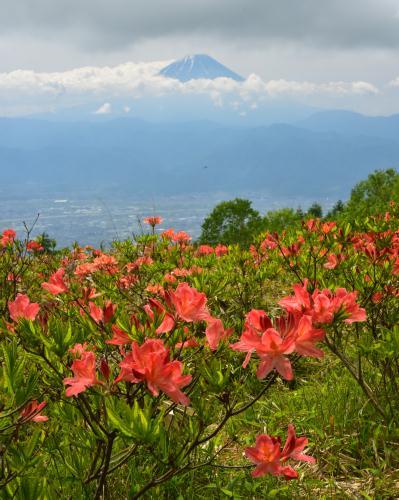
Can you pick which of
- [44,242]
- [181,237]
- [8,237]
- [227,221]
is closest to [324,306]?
[181,237]

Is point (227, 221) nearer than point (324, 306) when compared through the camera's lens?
No

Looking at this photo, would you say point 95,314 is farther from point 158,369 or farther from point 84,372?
point 158,369

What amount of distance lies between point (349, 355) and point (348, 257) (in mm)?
709

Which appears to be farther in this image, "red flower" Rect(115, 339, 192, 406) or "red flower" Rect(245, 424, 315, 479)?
"red flower" Rect(245, 424, 315, 479)

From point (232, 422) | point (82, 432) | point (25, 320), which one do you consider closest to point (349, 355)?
point (232, 422)

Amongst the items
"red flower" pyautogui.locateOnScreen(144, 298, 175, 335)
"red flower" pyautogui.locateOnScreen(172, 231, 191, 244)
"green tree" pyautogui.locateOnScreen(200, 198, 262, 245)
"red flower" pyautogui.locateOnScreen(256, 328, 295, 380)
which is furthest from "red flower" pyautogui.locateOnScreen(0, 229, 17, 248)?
"green tree" pyautogui.locateOnScreen(200, 198, 262, 245)

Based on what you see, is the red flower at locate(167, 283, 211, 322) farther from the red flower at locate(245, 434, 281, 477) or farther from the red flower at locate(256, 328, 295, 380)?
the red flower at locate(245, 434, 281, 477)

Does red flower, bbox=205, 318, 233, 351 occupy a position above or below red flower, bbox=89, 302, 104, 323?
below

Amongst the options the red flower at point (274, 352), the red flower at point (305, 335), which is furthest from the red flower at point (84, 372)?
the red flower at point (305, 335)

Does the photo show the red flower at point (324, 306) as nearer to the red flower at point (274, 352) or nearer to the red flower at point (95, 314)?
the red flower at point (274, 352)

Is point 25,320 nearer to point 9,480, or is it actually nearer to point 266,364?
point 9,480

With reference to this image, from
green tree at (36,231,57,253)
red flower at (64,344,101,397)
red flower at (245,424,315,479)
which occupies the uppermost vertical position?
red flower at (64,344,101,397)

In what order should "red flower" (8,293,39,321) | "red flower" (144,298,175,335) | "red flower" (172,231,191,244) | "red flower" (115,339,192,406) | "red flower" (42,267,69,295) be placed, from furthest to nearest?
1. "red flower" (172,231,191,244)
2. "red flower" (42,267,69,295)
3. "red flower" (8,293,39,321)
4. "red flower" (144,298,175,335)
5. "red flower" (115,339,192,406)

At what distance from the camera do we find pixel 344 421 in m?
2.44
